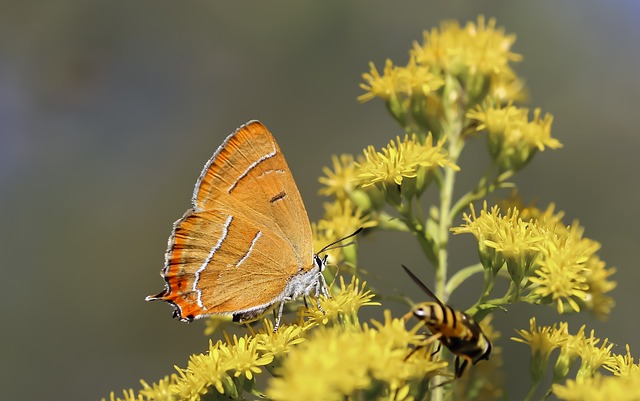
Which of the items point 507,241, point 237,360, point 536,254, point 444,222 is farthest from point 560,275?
point 237,360

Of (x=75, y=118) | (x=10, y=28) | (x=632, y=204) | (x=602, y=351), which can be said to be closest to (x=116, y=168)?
(x=75, y=118)

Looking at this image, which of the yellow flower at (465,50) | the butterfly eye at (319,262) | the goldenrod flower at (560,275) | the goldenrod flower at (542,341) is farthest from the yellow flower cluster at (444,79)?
the goldenrod flower at (542,341)

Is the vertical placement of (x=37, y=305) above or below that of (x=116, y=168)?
below

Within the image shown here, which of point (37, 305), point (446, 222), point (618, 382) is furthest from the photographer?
point (37, 305)

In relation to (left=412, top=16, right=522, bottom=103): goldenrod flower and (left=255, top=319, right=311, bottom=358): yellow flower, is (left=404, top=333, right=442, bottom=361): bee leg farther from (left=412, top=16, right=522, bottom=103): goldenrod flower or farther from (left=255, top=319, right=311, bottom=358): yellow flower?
(left=412, top=16, right=522, bottom=103): goldenrod flower

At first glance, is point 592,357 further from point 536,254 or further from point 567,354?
point 536,254

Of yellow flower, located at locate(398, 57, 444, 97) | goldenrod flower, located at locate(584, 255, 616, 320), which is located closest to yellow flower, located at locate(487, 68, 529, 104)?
yellow flower, located at locate(398, 57, 444, 97)

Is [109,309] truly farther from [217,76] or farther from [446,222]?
[446,222]

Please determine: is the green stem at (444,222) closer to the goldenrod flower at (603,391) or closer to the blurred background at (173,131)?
the goldenrod flower at (603,391)

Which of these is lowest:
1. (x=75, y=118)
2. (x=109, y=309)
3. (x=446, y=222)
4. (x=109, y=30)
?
(x=109, y=309)
